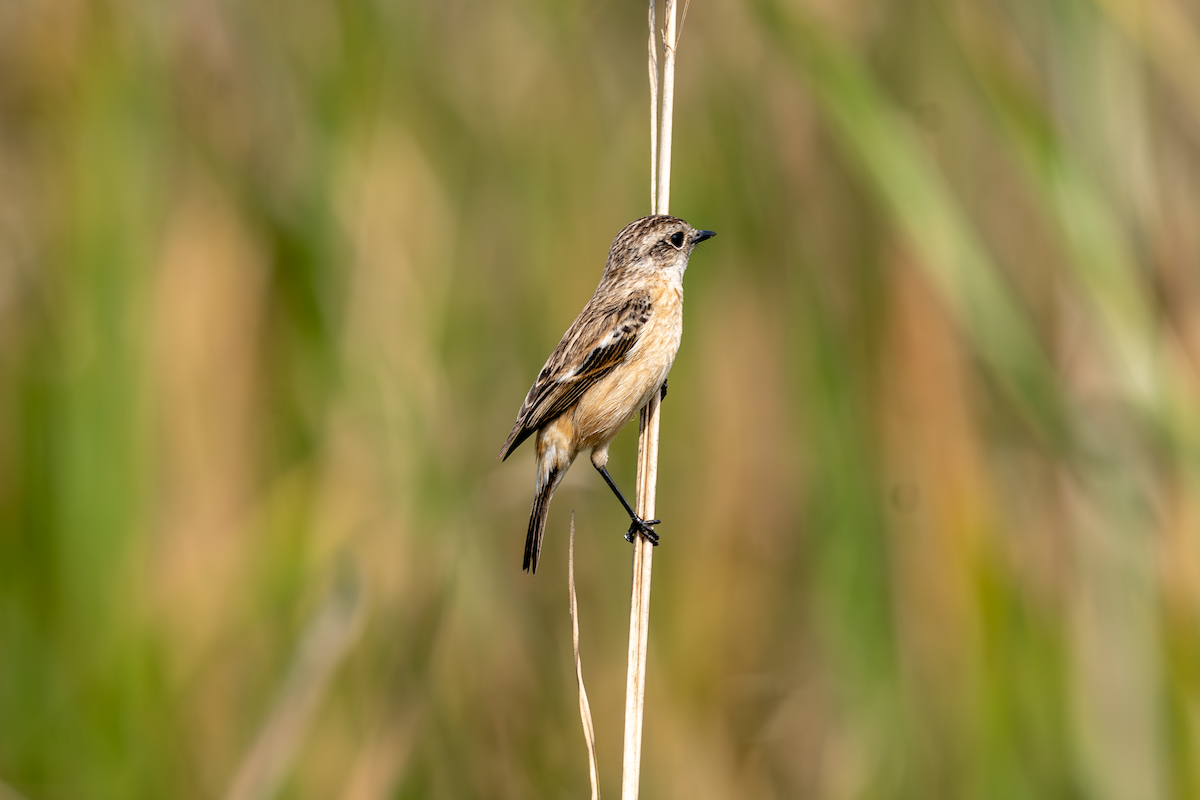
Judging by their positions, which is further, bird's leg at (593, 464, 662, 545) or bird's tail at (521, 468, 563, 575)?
bird's tail at (521, 468, 563, 575)

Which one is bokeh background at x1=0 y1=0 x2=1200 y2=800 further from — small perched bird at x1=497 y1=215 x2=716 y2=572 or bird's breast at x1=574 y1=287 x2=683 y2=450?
bird's breast at x1=574 y1=287 x2=683 y2=450

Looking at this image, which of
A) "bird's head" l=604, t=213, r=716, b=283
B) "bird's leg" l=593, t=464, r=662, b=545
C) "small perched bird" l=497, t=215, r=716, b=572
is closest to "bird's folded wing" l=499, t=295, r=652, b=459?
"small perched bird" l=497, t=215, r=716, b=572

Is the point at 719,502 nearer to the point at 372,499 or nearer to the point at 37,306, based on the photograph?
the point at 372,499

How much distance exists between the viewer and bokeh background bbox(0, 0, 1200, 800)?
3.33 meters

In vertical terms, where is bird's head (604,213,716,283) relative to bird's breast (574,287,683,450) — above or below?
above

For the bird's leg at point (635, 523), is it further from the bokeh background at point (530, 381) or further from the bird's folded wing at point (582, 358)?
the bird's folded wing at point (582, 358)

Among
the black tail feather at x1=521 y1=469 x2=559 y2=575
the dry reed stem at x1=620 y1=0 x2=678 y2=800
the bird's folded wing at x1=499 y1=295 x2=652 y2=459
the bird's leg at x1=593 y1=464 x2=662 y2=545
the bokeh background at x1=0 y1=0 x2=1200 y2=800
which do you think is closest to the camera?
the dry reed stem at x1=620 y1=0 x2=678 y2=800

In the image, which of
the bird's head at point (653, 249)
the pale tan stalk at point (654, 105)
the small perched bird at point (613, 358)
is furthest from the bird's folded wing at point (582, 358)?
the pale tan stalk at point (654, 105)

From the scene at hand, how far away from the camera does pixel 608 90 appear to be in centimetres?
477

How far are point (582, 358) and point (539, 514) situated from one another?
0.50 m

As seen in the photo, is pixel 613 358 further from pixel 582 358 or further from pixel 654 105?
pixel 654 105

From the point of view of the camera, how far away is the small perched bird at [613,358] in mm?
3570

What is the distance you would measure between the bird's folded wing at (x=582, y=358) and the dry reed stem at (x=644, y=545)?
18.8 inches

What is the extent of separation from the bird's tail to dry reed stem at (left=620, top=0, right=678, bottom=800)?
0.55 m
